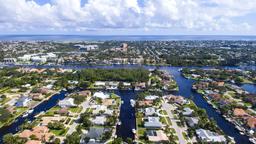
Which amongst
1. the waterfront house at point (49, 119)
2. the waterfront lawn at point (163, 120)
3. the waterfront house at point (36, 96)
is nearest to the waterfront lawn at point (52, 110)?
the waterfront house at point (49, 119)

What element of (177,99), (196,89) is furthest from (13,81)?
(196,89)

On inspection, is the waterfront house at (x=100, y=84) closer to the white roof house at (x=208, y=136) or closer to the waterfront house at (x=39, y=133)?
the waterfront house at (x=39, y=133)

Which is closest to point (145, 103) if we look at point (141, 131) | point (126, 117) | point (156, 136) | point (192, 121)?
point (126, 117)

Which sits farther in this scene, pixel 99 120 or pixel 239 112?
pixel 239 112

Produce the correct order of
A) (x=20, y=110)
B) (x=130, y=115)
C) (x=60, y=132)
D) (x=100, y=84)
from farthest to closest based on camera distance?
(x=100, y=84)
(x=20, y=110)
(x=130, y=115)
(x=60, y=132)

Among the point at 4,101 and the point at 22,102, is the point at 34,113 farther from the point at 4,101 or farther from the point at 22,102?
the point at 4,101

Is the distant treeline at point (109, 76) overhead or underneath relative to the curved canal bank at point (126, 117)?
overhead
